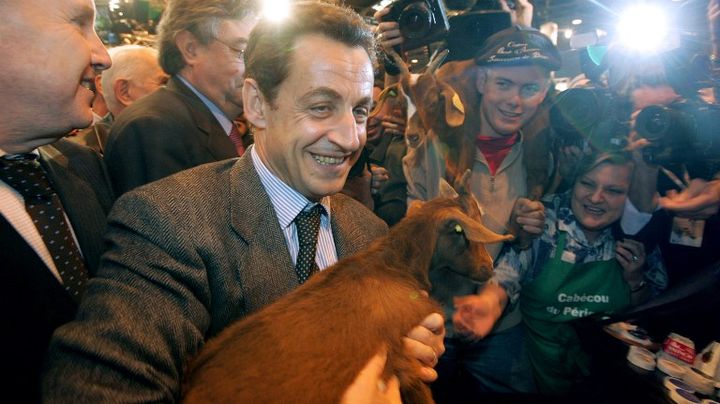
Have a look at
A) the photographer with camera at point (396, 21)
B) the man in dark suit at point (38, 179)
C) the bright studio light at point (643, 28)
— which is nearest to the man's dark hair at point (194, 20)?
the photographer with camera at point (396, 21)

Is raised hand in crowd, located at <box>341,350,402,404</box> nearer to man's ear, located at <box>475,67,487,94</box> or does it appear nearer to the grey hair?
man's ear, located at <box>475,67,487,94</box>

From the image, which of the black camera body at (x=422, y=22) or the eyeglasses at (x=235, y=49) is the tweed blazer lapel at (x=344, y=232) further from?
the eyeglasses at (x=235, y=49)

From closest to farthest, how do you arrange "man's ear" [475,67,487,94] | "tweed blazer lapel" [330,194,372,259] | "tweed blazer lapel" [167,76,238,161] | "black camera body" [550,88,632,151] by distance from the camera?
"tweed blazer lapel" [330,194,372,259] → "black camera body" [550,88,632,151] → "man's ear" [475,67,487,94] → "tweed blazer lapel" [167,76,238,161]

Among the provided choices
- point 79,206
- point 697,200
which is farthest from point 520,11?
point 79,206

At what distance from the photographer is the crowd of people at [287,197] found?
1.26 m

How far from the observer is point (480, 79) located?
2.40 metres

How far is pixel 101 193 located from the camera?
6.52 ft

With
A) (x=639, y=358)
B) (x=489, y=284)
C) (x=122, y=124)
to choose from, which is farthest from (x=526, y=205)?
(x=122, y=124)

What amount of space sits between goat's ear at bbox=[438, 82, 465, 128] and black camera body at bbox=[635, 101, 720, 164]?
884 millimetres

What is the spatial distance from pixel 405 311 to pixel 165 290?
79 cm

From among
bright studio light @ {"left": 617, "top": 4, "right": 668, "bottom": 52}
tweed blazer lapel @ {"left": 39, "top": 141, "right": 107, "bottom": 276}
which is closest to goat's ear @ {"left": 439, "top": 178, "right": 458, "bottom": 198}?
bright studio light @ {"left": 617, "top": 4, "right": 668, "bottom": 52}

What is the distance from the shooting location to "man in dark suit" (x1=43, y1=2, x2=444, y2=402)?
1086mm

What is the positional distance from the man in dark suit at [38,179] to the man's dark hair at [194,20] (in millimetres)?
1251

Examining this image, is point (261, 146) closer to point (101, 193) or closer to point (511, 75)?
point (101, 193)
